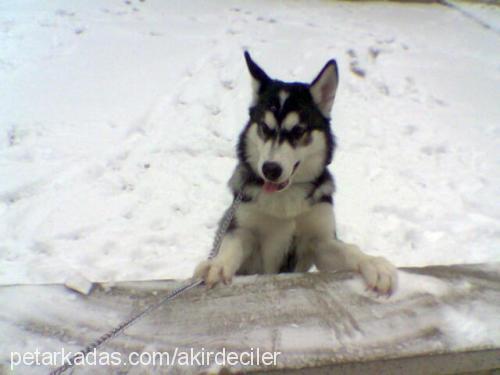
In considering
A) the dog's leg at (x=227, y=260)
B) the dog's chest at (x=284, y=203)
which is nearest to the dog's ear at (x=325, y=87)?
the dog's chest at (x=284, y=203)

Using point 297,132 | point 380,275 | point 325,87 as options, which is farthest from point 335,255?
point 325,87

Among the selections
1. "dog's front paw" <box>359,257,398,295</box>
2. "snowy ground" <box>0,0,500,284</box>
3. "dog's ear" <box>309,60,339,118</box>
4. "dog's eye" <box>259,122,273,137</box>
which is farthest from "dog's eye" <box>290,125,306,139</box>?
"snowy ground" <box>0,0,500,284</box>

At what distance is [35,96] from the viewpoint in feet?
17.6

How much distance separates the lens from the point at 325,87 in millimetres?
2621

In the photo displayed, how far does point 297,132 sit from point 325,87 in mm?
394

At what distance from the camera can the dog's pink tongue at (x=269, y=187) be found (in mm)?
2408

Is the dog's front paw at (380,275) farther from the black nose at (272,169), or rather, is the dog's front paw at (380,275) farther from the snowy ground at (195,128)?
the snowy ground at (195,128)

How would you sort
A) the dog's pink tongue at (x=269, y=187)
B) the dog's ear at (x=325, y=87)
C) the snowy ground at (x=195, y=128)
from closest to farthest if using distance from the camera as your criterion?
1. the dog's pink tongue at (x=269, y=187)
2. the dog's ear at (x=325, y=87)
3. the snowy ground at (x=195, y=128)

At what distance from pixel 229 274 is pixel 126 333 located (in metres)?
0.59

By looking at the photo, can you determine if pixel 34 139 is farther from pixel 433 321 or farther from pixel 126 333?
pixel 433 321

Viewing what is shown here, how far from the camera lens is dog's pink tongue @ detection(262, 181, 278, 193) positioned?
2.41 meters

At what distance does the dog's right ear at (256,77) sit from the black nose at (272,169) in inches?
27.2

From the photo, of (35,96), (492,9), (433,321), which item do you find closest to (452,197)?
(433,321)

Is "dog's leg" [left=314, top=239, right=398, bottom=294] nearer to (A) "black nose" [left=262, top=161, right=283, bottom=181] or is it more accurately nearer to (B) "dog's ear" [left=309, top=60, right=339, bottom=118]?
(A) "black nose" [left=262, top=161, right=283, bottom=181]
